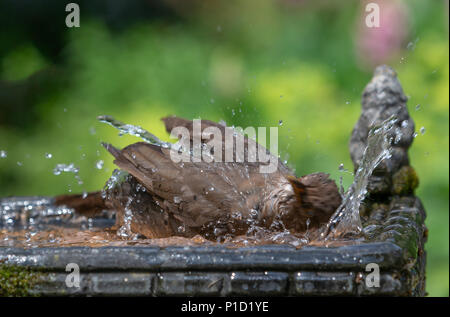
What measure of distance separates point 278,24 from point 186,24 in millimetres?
679

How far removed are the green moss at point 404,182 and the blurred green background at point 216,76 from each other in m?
1.48

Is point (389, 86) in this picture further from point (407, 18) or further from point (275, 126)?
point (407, 18)

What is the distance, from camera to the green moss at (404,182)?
2604mm

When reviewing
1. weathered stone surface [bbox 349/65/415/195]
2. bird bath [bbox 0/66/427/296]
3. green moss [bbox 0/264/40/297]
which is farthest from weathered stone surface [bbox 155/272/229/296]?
weathered stone surface [bbox 349/65/415/195]

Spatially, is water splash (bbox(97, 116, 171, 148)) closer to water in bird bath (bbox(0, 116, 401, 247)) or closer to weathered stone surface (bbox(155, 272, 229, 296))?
water in bird bath (bbox(0, 116, 401, 247))

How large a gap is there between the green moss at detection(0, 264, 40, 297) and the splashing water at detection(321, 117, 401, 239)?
32.0 inches

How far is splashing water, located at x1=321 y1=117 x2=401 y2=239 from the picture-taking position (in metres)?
1.95

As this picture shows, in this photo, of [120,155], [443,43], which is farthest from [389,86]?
[443,43]

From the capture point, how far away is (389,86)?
2.75 m

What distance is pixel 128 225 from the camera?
2.18 meters

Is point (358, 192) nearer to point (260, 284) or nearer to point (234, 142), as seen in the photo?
point (234, 142)

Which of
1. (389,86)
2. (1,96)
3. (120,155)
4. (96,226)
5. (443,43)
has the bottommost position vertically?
(96,226)

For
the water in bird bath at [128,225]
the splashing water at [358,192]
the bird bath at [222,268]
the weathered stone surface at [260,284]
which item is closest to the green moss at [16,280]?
the bird bath at [222,268]
